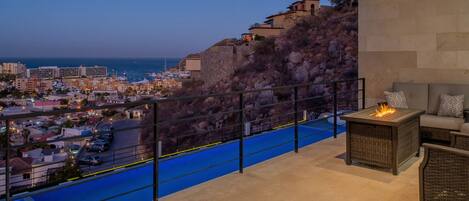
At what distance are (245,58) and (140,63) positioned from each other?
10697 millimetres

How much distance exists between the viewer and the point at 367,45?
5.92 meters

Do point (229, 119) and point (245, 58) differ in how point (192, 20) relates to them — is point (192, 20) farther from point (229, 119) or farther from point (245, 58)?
point (229, 119)

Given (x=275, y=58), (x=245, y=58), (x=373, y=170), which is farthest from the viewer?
(x=245, y=58)

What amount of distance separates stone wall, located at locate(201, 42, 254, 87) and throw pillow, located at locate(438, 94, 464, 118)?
21215 mm

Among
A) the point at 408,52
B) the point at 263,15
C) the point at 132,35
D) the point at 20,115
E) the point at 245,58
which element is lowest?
the point at 20,115

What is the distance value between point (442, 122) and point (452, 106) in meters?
0.35

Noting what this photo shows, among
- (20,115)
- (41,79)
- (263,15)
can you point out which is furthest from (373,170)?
(263,15)

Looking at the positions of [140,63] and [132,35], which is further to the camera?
[140,63]

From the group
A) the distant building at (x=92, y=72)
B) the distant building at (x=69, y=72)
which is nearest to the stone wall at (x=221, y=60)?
the distant building at (x=92, y=72)

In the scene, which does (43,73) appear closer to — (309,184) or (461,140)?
(309,184)

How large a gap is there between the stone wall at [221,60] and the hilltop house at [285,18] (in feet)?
16.8

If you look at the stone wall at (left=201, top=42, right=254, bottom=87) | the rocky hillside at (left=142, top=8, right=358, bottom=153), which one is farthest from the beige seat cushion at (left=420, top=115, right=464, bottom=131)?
the stone wall at (left=201, top=42, right=254, bottom=87)

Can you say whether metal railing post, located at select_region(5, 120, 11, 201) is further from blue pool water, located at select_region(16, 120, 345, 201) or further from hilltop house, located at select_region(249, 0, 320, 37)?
hilltop house, located at select_region(249, 0, 320, 37)

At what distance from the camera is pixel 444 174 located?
2.03 metres
